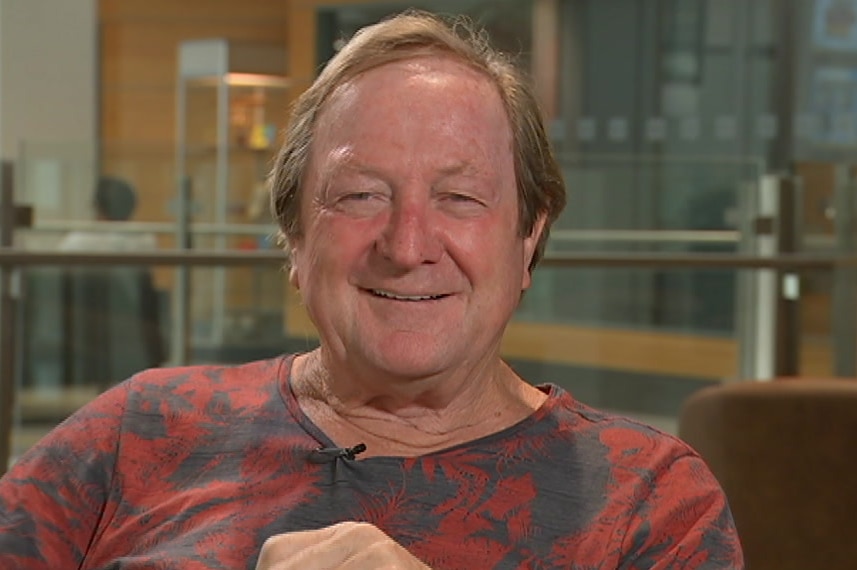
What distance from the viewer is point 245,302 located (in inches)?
182

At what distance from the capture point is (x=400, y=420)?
1549mm

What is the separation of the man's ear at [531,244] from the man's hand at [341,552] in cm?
36

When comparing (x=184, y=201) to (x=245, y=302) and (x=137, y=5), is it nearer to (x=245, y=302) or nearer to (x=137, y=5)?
(x=245, y=302)

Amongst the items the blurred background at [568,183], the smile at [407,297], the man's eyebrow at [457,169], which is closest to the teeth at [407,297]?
the smile at [407,297]

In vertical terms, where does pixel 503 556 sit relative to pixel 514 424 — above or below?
below

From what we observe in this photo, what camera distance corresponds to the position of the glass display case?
4602mm

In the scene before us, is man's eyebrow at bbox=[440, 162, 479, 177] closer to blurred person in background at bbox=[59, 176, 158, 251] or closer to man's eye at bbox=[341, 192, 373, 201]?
man's eye at bbox=[341, 192, 373, 201]

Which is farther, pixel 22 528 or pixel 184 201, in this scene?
pixel 184 201

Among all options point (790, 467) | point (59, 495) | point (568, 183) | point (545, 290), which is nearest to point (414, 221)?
point (59, 495)

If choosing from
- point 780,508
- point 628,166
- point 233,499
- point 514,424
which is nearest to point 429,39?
point 514,424

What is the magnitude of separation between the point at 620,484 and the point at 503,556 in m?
0.14

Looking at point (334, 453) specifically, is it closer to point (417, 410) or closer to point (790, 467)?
point (417, 410)

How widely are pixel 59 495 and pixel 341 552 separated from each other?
0.38 metres

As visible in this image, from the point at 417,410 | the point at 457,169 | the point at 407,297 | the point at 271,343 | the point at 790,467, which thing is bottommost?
the point at 271,343
